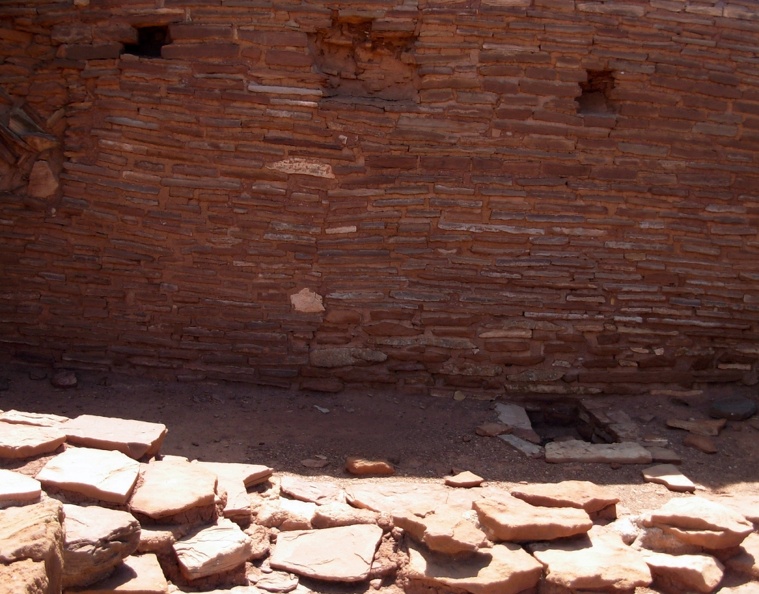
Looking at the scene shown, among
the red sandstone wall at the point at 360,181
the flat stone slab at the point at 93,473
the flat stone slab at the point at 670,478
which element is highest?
the red sandstone wall at the point at 360,181

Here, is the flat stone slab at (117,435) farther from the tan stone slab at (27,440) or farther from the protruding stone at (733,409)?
the protruding stone at (733,409)

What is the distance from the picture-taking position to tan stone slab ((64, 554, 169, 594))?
9.15 ft

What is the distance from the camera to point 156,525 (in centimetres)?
322

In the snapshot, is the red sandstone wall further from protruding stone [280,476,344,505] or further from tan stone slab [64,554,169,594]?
tan stone slab [64,554,169,594]

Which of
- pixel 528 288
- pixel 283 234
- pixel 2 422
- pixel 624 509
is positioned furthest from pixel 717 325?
pixel 2 422

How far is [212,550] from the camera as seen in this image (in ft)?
10.4

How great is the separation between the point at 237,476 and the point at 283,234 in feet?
6.88

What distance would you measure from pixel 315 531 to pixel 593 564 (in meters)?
1.27

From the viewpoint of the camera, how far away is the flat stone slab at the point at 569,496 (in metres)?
3.82

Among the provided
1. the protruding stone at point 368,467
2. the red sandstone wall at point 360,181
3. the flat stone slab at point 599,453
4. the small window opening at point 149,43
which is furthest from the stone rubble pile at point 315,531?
the small window opening at point 149,43

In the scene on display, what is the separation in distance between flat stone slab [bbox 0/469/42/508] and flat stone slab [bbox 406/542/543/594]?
5.18 feet

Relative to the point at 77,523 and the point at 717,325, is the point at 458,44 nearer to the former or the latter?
the point at 717,325

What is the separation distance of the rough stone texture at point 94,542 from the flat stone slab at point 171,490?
238 millimetres

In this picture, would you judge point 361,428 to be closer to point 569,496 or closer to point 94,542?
point 569,496
